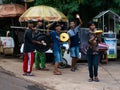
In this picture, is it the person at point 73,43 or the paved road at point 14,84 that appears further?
the person at point 73,43

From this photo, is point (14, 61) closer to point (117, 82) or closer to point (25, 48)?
point (25, 48)

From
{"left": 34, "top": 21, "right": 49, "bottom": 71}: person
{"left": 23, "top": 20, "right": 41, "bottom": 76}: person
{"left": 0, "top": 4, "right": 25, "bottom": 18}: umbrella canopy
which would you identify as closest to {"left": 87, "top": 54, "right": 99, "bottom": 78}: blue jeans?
{"left": 23, "top": 20, "right": 41, "bottom": 76}: person

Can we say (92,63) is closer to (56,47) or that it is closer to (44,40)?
(56,47)

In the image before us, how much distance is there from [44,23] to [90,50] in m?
5.13

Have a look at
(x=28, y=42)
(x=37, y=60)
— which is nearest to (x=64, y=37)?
(x=37, y=60)

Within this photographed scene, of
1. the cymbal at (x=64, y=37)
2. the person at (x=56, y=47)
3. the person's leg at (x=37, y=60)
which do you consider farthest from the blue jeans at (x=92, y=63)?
the person's leg at (x=37, y=60)

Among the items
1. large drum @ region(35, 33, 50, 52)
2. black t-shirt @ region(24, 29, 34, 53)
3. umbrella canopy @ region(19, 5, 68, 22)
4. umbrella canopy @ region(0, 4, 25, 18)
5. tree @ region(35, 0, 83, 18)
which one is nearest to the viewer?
A: black t-shirt @ region(24, 29, 34, 53)

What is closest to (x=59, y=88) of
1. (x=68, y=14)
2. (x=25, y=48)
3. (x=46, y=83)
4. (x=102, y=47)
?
(x=46, y=83)

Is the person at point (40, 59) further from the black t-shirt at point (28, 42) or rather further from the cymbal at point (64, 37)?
Result: the black t-shirt at point (28, 42)

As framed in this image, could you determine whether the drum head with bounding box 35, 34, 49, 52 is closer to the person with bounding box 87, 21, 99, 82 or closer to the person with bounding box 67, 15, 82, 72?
the person with bounding box 67, 15, 82, 72

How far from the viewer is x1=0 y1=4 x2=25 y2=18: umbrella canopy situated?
18.6m

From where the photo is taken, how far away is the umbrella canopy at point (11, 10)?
18.6 metres

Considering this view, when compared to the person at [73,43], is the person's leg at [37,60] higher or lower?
lower

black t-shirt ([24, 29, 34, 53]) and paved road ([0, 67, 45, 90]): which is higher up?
black t-shirt ([24, 29, 34, 53])
